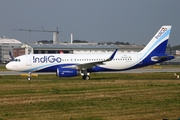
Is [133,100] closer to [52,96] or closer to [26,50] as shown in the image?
[52,96]

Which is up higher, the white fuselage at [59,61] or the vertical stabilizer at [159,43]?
the vertical stabilizer at [159,43]

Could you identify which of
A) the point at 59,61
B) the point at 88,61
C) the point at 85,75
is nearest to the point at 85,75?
the point at 85,75

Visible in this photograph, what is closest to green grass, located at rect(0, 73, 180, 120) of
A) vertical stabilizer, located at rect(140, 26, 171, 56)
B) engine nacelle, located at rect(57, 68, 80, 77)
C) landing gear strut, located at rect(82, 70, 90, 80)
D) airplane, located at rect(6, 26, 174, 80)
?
engine nacelle, located at rect(57, 68, 80, 77)

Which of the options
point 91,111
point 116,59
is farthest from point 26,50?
point 91,111

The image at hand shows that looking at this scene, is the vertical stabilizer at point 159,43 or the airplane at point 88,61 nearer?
the airplane at point 88,61

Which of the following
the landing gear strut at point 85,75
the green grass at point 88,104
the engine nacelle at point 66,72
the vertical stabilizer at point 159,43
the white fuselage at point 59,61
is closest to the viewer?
the green grass at point 88,104

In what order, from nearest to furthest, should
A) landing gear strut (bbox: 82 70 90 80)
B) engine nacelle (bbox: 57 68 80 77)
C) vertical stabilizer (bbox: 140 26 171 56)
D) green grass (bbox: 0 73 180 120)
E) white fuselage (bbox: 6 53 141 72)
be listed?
green grass (bbox: 0 73 180 120)
engine nacelle (bbox: 57 68 80 77)
landing gear strut (bbox: 82 70 90 80)
white fuselage (bbox: 6 53 141 72)
vertical stabilizer (bbox: 140 26 171 56)

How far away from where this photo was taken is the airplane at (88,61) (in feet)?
142

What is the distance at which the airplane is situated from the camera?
43281mm

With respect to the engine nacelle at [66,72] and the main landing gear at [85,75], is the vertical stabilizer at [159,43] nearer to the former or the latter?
the main landing gear at [85,75]

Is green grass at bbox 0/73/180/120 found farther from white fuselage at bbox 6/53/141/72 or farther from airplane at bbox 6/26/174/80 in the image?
white fuselage at bbox 6/53/141/72

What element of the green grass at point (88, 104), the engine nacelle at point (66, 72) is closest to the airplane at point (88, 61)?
the engine nacelle at point (66, 72)

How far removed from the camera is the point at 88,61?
45.4 m

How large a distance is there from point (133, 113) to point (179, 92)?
1007cm
